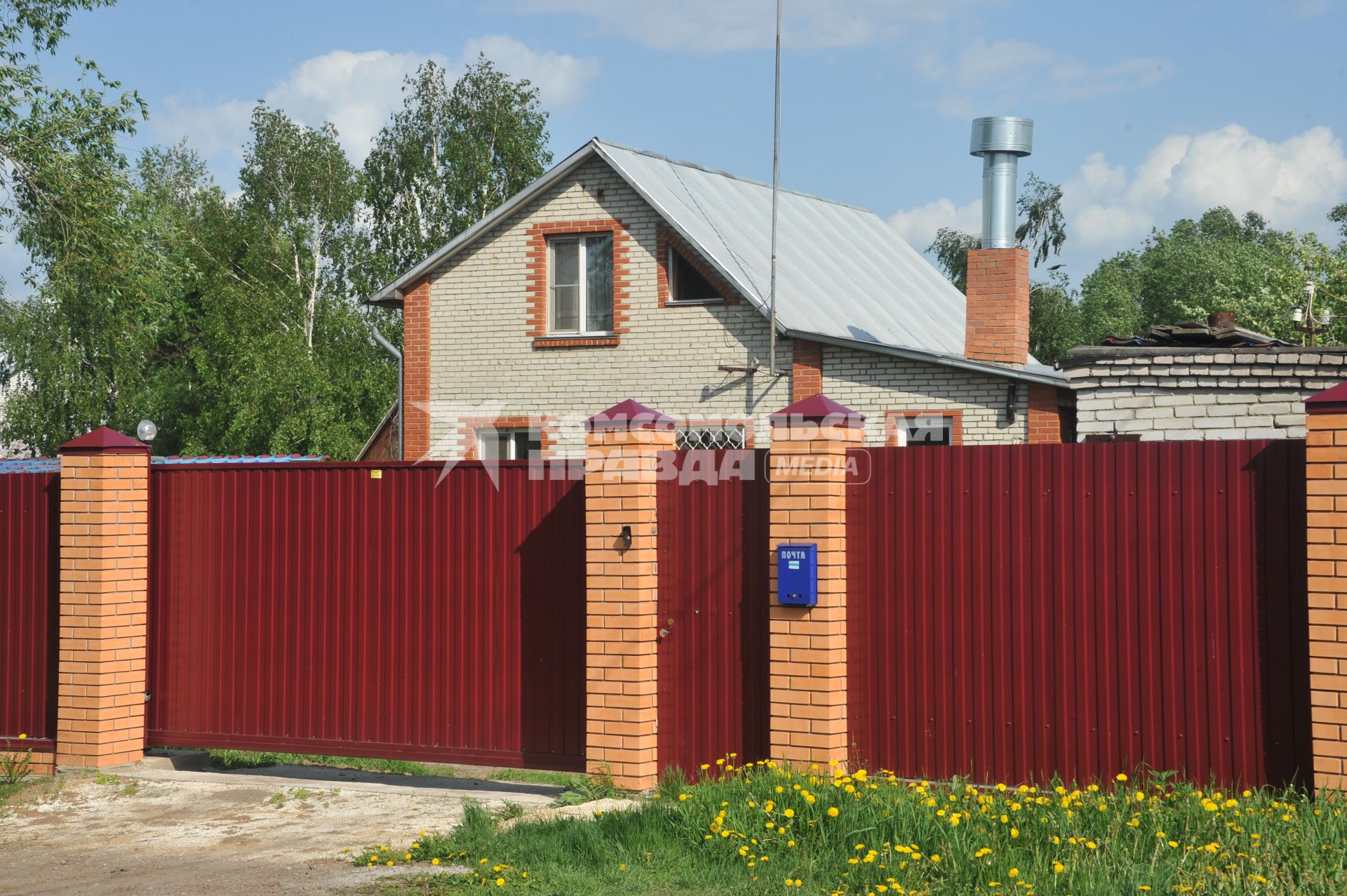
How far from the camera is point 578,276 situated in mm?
18719

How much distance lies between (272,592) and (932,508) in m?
4.06

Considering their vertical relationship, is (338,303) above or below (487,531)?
above

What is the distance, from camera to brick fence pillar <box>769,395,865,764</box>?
715cm

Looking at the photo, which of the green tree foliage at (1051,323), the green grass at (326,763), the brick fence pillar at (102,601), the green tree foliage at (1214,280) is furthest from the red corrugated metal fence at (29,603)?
the green tree foliage at (1051,323)

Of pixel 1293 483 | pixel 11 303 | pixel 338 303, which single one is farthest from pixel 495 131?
pixel 1293 483

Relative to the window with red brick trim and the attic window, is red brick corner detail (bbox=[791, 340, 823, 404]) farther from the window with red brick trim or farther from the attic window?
the attic window

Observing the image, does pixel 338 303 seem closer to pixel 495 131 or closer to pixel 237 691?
pixel 495 131

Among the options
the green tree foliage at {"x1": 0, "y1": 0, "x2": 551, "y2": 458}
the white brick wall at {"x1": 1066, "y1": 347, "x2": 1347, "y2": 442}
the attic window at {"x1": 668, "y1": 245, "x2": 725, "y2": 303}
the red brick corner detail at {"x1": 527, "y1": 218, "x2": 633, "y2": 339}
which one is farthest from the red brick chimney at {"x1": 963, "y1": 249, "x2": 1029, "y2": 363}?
the green tree foliage at {"x1": 0, "y1": 0, "x2": 551, "y2": 458}

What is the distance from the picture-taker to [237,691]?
8.66 m

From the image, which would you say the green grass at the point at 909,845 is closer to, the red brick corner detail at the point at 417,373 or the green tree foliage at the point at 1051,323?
the red brick corner detail at the point at 417,373

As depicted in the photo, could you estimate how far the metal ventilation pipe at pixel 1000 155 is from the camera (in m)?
16.3

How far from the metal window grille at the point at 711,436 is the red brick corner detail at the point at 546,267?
171 centimetres

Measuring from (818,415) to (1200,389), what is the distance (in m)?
6.01

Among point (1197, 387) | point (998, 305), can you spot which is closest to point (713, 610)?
point (1197, 387)
